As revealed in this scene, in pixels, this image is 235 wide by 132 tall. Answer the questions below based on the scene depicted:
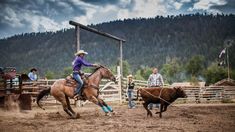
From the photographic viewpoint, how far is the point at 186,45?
531ft

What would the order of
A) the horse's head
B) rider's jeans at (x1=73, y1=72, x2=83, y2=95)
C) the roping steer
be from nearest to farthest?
1. rider's jeans at (x1=73, y1=72, x2=83, y2=95)
2. the roping steer
3. the horse's head

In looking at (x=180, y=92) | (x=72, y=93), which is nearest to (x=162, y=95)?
(x=180, y=92)

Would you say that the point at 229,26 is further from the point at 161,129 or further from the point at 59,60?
the point at 161,129

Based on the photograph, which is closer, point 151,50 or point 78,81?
point 78,81

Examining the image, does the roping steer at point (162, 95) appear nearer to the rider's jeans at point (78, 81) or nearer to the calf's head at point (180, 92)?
the calf's head at point (180, 92)

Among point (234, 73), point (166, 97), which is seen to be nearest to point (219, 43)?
point (234, 73)

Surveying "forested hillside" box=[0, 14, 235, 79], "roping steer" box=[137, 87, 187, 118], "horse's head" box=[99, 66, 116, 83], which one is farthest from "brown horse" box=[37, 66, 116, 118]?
"forested hillside" box=[0, 14, 235, 79]

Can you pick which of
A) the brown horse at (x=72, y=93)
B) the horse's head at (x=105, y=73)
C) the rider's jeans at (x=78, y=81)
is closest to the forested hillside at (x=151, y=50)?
the horse's head at (x=105, y=73)

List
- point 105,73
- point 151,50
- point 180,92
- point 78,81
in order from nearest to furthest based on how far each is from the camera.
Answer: point 78,81, point 180,92, point 105,73, point 151,50

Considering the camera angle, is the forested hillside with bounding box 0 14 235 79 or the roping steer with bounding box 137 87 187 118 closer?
the roping steer with bounding box 137 87 187 118

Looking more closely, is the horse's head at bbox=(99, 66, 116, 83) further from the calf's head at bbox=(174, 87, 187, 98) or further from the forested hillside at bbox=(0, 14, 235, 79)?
the forested hillside at bbox=(0, 14, 235, 79)

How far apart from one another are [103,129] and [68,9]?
589 ft

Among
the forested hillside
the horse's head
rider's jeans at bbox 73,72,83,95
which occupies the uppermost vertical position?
the forested hillside

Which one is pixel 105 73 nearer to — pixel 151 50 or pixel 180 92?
pixel 180 92
